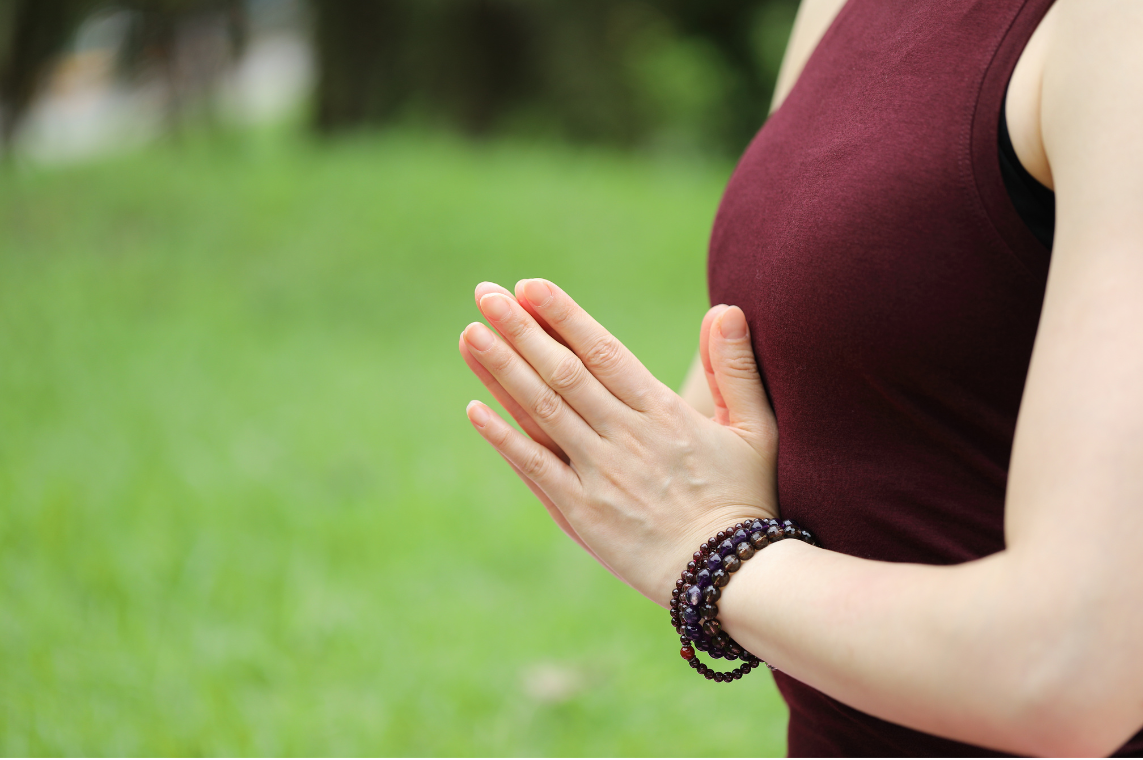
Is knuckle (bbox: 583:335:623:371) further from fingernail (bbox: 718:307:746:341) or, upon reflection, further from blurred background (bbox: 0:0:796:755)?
blurred background (bbox: 0:0:796:755)

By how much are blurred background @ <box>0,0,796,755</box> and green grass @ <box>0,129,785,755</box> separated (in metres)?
0.01

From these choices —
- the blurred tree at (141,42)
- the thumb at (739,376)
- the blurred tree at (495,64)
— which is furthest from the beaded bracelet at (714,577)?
the blurred tree at (495,64)

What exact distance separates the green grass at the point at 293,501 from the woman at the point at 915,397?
53.1 inches

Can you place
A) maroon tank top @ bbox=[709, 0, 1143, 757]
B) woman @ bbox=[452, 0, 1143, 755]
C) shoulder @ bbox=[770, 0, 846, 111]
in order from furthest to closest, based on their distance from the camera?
1. shoulder @ bbox=[770, 0, 846, 111]
2. maroon tank top @ bbox=[709, 0, 1143, 757]
3. woman @ bbox=[452, 0, 1143, 755]

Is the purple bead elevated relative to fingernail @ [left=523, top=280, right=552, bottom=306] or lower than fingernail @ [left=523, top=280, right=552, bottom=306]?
lower

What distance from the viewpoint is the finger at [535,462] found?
86 centimetres

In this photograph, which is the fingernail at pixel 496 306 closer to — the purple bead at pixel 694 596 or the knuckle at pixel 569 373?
the knuckle at pixel 569 373

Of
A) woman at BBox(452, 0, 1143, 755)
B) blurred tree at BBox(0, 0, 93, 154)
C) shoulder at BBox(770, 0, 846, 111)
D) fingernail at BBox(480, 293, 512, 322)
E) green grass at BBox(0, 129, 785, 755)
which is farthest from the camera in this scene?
blurred tree at BBox(0, 0, 93, 154)

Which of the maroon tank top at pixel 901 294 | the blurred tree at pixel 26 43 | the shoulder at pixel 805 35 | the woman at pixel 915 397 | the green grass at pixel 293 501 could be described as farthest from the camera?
the blurred tree at pixel 26 43

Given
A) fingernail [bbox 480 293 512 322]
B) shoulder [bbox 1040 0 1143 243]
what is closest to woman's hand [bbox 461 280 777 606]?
fingernail [bbox 480 293 512 322]

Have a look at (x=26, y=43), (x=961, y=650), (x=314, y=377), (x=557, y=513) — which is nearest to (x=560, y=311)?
(x=557, y=513)

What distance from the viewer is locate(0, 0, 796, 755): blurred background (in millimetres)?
2133

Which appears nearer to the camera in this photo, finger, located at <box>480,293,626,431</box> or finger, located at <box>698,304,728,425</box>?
finger, located at <box>480,293,626,431</box>

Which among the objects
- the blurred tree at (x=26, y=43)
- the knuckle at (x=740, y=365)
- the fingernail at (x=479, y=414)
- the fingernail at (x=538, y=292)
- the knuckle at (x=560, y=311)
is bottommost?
the blurred tree at (x=26, y=43)
